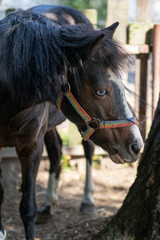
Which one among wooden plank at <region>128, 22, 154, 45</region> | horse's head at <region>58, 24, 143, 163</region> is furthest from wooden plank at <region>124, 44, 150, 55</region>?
horse's head at <region>58, 24, 143, 163</region>

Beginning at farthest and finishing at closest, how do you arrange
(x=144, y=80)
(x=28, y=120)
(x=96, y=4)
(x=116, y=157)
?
1. (x=96, y=4)
2. (x=144, y=80)
3. (x=28, y=120)
4. (x=116, y=157)

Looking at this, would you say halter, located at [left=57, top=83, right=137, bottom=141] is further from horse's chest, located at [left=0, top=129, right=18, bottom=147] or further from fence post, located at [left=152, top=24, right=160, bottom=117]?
fence post, located at [left=152, top=24, right=160, bottom=117]

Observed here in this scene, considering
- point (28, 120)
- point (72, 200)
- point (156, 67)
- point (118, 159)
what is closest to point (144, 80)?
point (156, 67)

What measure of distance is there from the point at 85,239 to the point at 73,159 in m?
2.04

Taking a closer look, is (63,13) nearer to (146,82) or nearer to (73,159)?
(146,82)

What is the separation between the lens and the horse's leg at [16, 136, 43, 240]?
269cm

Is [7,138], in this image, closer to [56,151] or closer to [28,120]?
[28,120]

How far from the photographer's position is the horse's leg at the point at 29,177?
106 inches

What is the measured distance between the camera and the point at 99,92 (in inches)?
81.0

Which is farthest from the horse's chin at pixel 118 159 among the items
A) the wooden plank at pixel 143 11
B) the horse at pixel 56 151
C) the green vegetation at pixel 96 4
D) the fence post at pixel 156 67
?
the green vegetation at pixel 96 4

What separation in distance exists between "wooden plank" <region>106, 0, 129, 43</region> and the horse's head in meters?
2.25

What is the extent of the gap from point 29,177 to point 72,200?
153cm

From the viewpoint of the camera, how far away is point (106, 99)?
6.81 feet

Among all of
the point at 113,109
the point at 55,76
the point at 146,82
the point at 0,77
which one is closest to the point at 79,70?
the point at 55,76
